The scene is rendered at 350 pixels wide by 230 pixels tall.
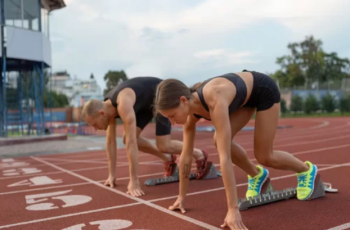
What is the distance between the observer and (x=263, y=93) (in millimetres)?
3268

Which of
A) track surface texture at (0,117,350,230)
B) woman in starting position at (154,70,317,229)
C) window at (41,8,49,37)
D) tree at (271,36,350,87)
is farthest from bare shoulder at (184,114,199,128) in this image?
tree at (271,36,350,87)

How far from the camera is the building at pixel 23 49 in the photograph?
1386 cm

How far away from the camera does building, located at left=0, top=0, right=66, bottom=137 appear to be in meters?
13.9

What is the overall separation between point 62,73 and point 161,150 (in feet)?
335

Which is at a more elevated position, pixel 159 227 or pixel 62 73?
pixel 62 73

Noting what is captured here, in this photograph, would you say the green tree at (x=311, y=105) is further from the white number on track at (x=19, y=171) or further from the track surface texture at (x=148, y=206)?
the white number on track at (x=19, y=171)

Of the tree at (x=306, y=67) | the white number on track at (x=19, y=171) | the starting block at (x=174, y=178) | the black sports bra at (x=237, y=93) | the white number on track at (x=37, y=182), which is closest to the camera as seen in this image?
the black sports bra at (x=237, y=93)

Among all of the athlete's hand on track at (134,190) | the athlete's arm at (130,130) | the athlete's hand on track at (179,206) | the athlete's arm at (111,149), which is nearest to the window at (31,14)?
the athlete's arm at (111,149)

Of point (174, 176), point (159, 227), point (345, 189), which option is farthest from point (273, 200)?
point (174, 176)

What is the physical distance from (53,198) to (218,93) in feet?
8.67

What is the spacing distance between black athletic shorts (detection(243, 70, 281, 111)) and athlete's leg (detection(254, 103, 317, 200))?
0.05 meters

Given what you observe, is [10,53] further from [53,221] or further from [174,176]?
[53,221]

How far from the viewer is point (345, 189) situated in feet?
13.1

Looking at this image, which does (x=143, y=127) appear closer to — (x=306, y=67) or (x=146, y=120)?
(x=146, y=120)
